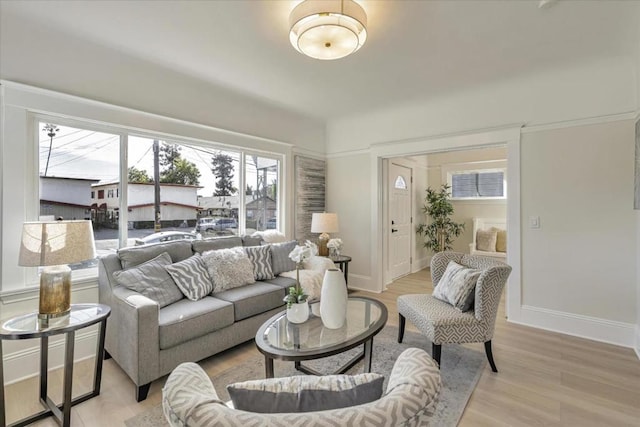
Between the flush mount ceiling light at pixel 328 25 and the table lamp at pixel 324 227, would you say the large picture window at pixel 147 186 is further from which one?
the flush mount ceiling light at pixel 328 25

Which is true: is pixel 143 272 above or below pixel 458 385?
above

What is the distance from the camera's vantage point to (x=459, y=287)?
2.43 m

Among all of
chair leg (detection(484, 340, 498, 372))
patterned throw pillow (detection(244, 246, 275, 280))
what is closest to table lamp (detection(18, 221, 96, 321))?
patterned throw pillow (detection(244, 246, 275, 280))

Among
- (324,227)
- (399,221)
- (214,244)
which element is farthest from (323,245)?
(399,221)

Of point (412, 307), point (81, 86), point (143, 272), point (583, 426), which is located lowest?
point (583, 426)

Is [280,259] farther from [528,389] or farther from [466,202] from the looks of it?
[466,202]

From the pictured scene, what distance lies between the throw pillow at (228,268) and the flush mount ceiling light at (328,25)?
1.96 metres

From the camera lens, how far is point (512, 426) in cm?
177

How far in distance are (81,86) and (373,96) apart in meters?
2.92

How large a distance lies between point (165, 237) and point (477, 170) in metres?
5.47

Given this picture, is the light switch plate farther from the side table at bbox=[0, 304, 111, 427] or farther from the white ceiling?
the side table at bbox=[0, 304, 111, 427]

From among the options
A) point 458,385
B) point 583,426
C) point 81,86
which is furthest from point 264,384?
point 81,86

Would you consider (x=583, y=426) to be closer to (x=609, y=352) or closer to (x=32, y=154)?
(x=609, y=352)

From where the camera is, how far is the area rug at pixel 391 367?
1843 millimetres
